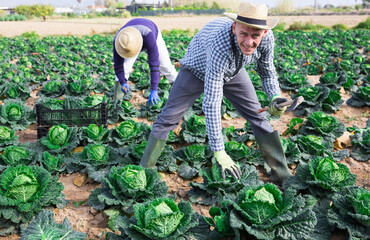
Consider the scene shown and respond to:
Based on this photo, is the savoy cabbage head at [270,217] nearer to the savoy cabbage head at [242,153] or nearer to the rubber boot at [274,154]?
the rubber boot at [274,154]

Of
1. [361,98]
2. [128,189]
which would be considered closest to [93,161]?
[128,189]

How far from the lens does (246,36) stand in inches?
109

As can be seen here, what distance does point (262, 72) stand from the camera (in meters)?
3.54

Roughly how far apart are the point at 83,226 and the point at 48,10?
47709 mm

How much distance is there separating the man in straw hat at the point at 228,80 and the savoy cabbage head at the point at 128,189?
461 millimetres

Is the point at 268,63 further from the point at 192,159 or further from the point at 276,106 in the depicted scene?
the point at 192,159

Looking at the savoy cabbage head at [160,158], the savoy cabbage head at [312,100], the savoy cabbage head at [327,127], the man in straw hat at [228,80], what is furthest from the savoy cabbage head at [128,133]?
the savoy cabbage head at [312,100]

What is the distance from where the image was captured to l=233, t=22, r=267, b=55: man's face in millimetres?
2730

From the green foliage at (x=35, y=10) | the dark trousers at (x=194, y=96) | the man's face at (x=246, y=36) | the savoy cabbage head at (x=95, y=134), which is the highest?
Answer: the green foliage at (x=35, y=10)

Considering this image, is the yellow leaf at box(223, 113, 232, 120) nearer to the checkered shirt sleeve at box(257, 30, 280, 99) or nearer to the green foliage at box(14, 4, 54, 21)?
the checkered shirt sleeve at box(257, 30, 280, 99)

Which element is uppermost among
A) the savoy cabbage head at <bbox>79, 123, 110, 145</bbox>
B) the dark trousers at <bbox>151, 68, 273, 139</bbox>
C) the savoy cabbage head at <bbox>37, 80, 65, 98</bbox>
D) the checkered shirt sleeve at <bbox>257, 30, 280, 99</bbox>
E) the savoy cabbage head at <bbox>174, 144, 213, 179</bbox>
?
the checkered shirt sleeve at <bbox>257, 30, 280, 99</bbox>

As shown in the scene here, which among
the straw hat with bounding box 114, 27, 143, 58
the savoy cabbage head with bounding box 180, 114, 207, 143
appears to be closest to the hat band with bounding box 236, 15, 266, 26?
the savoy cabbage head with bounding box 180, 114, 207, 143

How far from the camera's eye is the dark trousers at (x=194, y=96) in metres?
3.48

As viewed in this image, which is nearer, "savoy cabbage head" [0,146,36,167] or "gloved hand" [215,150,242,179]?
"gloved hand" [215,150,242,179]
